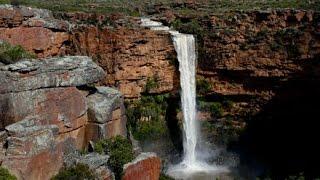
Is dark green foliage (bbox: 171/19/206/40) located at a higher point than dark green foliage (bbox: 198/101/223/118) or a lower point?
higher

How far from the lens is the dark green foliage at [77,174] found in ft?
85.0

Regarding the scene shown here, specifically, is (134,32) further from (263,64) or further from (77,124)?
(77,124)

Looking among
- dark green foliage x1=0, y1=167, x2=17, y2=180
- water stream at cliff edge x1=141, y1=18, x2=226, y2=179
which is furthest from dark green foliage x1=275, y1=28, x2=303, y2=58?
dark green foliage x1=0, y1=167, x2=17, y2=180

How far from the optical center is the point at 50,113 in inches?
1089

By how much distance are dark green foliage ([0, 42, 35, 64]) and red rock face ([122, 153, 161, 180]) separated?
26.6ft

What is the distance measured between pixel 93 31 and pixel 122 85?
4446 mm

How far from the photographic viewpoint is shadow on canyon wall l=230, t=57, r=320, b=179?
40688 millimetres

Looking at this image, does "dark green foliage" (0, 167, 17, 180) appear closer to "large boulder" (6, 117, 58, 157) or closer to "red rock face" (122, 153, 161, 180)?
"large boulder" (6, 117, 58, 157)

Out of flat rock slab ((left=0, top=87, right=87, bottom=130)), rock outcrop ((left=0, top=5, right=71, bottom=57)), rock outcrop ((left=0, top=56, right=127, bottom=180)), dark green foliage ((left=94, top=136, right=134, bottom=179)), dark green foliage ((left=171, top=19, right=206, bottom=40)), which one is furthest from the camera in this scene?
dark green foliage ((left=171, top=19, right=206, bottom=40))

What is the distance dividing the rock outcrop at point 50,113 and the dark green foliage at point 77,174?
1.28 ft

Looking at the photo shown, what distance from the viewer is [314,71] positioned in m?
39.9

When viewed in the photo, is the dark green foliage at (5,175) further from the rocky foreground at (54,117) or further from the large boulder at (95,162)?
the large boulder at (95,162)

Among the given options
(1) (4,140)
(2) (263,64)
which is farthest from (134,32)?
(1) (4,140)

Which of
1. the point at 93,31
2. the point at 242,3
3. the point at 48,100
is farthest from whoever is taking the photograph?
the point at 242,3
